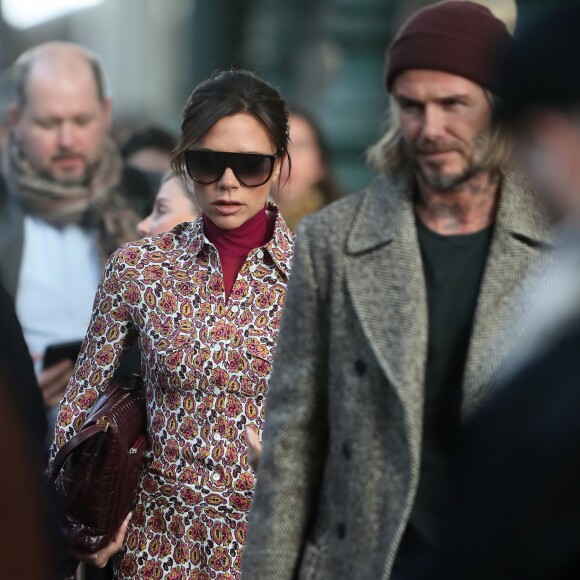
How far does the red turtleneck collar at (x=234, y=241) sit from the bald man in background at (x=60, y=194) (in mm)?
2367

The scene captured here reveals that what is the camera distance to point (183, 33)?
11242 mm

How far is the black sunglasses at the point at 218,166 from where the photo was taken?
461 cm

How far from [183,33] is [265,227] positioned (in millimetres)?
6724

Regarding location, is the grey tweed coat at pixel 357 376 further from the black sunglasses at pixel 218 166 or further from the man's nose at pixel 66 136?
the man's nose at pixel 66 136

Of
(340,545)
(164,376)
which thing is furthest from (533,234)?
(164,376)

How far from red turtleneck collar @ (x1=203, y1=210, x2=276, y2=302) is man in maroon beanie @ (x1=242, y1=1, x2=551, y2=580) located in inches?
51.2

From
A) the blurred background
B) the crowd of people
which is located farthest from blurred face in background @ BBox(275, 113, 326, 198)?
the blurred background

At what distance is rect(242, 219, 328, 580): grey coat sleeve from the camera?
128 inches

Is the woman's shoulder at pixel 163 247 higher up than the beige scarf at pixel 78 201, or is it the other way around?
the woman's shoulder at pixel 163 247

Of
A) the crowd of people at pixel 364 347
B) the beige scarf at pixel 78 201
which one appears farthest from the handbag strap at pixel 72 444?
the beige scarf at pixel 78 201

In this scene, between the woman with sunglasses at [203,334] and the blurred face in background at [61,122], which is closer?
the woman with sunglasses at [203,334]

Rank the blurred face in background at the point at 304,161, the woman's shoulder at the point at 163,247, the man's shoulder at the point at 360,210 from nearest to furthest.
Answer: the man's shoulder at the point at 360,210 → the woman's shoulder at the point at 163,247 → the blurred face in background at the point at 304,161

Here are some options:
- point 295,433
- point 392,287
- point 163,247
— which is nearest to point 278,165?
point 163,247

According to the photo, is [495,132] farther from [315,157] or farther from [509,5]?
[315,157]
